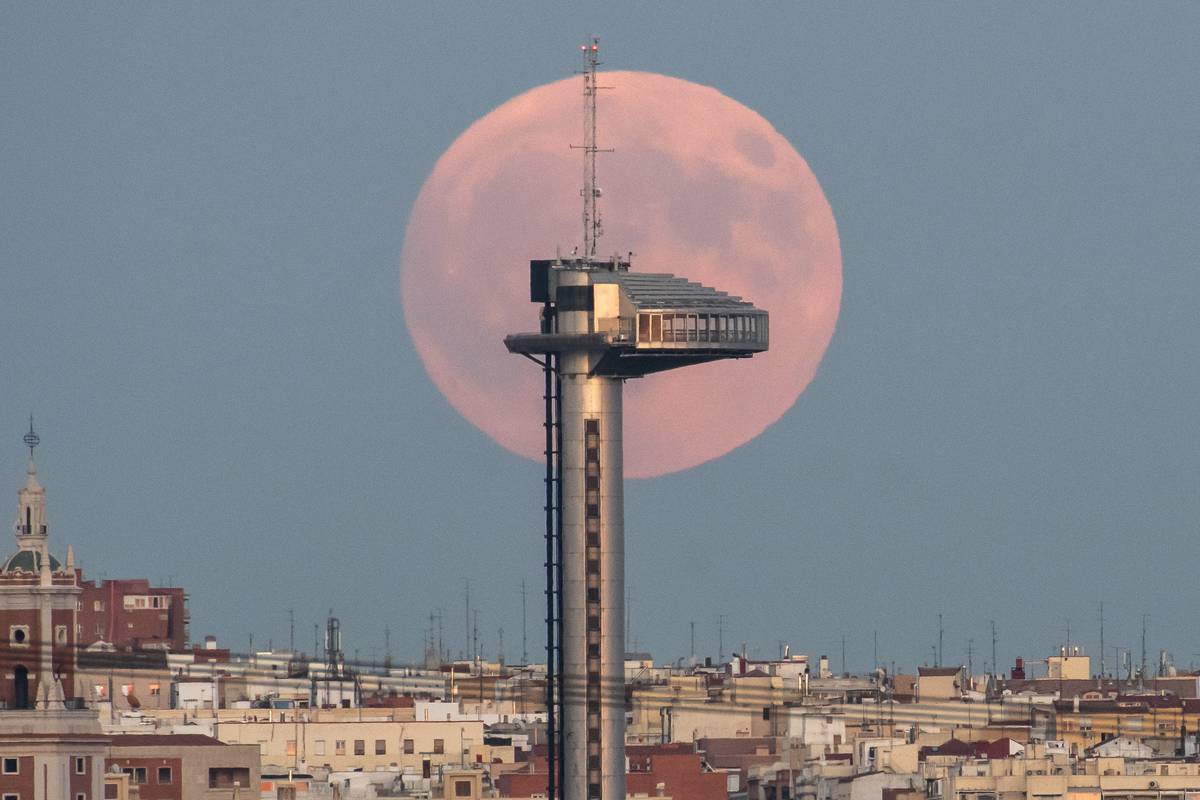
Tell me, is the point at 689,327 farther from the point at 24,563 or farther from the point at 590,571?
the point at 24,563

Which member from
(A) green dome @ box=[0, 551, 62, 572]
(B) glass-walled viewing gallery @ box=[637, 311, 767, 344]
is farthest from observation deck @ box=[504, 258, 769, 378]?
(A) green dome @ box=[0, 551, 62, 572]

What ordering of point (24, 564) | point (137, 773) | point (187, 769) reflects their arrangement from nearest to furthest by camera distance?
point (24, 564)
point (137, 773)
point (187, 769)

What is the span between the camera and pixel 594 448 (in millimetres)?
151250

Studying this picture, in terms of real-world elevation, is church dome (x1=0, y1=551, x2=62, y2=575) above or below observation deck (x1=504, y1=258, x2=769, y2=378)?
below

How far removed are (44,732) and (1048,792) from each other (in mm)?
60721

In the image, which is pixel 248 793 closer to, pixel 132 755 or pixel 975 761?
pixel 132 755

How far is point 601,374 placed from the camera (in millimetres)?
152625

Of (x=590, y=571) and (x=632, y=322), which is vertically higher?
(x=632, y=322)

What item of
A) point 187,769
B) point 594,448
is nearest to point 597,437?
point 594,448

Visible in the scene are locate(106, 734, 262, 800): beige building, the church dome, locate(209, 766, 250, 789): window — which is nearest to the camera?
the church dome

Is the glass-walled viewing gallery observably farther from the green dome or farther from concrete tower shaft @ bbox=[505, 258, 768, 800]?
the green dome

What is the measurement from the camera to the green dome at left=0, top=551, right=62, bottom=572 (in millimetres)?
146125

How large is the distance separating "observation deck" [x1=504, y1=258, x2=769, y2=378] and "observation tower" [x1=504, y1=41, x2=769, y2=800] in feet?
0.12

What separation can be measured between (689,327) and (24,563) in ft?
83.1
